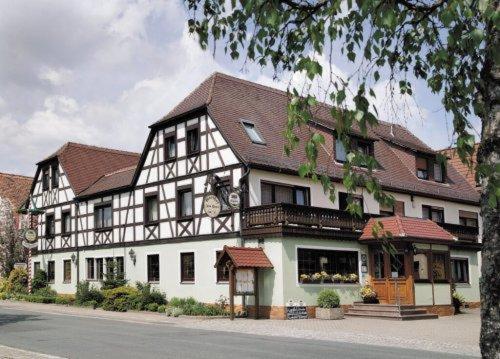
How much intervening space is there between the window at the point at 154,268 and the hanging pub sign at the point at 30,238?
40.1ft

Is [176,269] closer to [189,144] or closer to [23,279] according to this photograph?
[189,144]

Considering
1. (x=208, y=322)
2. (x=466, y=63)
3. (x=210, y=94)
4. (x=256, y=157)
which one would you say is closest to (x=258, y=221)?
(x=256, y=157)

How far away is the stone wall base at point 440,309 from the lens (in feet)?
84.3

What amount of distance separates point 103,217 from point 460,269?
19.6 m

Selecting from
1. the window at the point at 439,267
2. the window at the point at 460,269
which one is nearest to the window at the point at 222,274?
the window at the point at 439,267

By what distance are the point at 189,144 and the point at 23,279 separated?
18036mm

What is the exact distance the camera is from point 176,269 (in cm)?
2823

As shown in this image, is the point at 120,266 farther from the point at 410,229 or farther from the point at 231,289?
the point at 410,229

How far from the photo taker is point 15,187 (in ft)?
163

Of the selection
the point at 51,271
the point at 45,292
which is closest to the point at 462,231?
the point at 45,292

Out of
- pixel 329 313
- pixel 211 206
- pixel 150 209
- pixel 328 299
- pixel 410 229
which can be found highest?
pixel 150 209

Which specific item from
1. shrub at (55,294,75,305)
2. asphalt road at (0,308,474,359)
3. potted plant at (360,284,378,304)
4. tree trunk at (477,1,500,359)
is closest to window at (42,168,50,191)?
shrub at (55,294,75,305)

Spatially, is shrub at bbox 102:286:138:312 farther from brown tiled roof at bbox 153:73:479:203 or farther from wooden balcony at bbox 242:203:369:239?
brown tiled roof at bbox 153:73:479:203

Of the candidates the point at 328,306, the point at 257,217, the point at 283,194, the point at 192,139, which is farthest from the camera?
the point at 192,139
